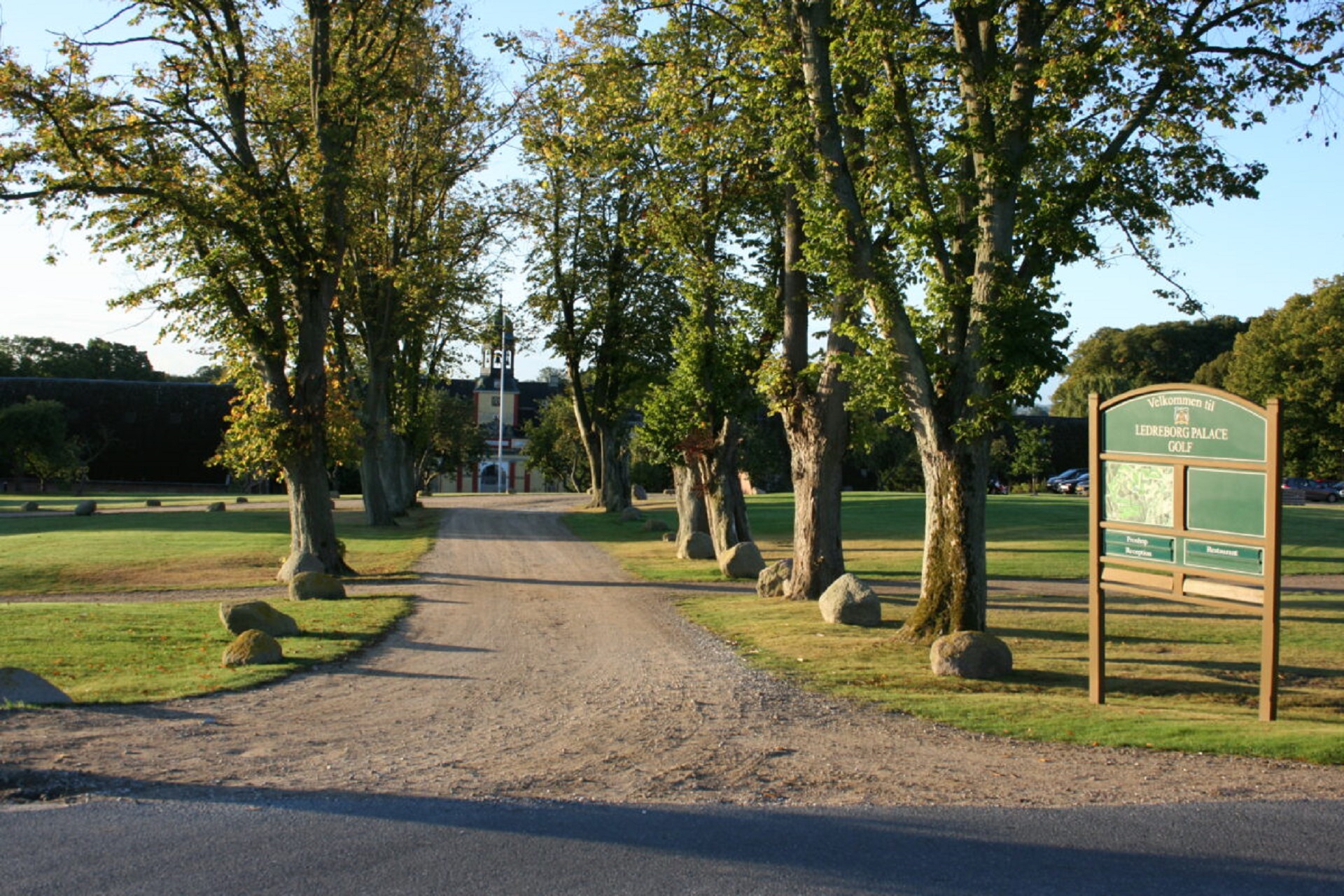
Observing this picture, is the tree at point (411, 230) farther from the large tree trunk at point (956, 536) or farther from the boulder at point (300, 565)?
the large tree trunk at point (956, 536)

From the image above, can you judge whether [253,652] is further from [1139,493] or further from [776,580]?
[776,580]

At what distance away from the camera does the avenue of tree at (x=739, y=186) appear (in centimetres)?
1333

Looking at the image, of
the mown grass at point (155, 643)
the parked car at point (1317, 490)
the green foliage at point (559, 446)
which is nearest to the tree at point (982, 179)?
the mown grass at point (155, 643)

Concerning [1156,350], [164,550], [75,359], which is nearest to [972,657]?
[164,550]

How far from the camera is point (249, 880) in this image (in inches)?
212

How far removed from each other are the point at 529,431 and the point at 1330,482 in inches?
1899

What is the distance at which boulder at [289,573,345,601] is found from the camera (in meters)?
18.9

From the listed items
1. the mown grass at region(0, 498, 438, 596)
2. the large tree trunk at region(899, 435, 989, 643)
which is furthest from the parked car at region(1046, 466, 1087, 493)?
the large tree trunk at region(899, 435, 989, 643)

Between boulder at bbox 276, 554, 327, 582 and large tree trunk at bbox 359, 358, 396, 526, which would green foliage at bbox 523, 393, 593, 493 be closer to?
large tree trunk at bbox 359, 358, 396, 526

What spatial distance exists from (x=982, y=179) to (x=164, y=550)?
22.2 meters

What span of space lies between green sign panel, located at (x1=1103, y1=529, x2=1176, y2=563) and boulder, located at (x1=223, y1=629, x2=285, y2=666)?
9045mm

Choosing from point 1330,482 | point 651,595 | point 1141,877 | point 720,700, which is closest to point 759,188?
point 651,595

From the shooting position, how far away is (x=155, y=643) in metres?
13.8

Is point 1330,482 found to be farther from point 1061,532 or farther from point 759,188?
point 759,188
